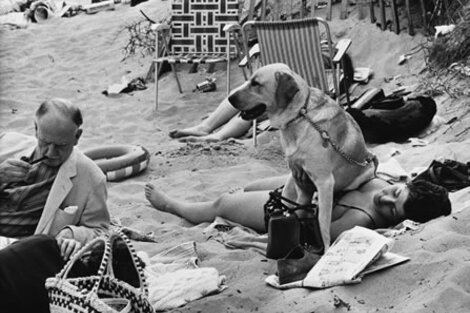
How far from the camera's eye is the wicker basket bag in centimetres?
289

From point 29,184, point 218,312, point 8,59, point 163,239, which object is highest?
point 29,184

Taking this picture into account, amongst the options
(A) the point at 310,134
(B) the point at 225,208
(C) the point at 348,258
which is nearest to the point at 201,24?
(B) the point at 225,208

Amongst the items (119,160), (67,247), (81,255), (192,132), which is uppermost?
(81,255)

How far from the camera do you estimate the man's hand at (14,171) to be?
4020 mm

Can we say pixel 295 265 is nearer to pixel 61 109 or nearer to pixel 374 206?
pixel 374 206

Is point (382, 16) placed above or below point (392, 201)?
below

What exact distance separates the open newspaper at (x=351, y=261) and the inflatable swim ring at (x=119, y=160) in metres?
3.14

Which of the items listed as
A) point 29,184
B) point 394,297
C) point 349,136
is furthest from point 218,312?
point 349,136

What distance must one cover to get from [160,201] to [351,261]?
7.09 ft

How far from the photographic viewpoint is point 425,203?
4.42 meters

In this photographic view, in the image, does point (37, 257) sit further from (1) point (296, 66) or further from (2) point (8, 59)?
(2) point (8, 59)

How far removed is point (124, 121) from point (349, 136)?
5.22 meters

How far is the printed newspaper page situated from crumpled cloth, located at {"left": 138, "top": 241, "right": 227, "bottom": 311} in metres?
0.45

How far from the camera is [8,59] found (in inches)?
490
